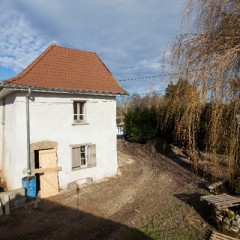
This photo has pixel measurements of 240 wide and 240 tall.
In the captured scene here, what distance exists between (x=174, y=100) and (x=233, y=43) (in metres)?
1.80

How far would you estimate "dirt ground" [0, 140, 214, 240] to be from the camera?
28.1ft

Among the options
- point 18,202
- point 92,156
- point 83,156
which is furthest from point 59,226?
point 92,156

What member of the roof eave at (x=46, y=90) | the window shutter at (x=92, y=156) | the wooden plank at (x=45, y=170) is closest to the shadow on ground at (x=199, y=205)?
the window shutter at (x=92, y=156)

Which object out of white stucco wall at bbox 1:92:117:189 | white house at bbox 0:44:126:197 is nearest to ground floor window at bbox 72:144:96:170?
white house at bbox 0:44:126:197

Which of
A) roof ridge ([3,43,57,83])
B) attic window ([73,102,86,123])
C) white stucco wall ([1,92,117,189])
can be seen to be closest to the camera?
white stucco wall ([1,92,117,189])

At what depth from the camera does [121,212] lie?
407 inches

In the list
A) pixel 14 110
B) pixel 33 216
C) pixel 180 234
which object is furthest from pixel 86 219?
pixel 14 110

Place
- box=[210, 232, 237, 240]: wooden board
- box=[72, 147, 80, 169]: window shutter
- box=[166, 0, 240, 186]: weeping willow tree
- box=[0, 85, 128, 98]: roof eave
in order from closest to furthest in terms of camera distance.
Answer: box=[166, 0, 240, 186]: weeping willow tree → box=[210, 232, 237, 240]: wooden board → box=[0, 85, 128, 98]: roof eave → box=[72, 147, 80, 169]: window shutter

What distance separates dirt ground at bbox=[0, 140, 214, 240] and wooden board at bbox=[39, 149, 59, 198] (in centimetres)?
40

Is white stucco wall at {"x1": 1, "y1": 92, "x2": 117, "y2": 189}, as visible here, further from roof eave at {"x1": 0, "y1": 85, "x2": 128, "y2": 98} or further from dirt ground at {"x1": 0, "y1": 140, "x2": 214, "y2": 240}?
dirt ground at {"x1": 0, "y1": 140, "x2": 214, "y2": 240}

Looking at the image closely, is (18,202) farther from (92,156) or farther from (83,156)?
(92,156)

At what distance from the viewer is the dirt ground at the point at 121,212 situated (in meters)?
8.56

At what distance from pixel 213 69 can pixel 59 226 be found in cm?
720

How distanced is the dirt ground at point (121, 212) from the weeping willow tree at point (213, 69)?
12.4ft
